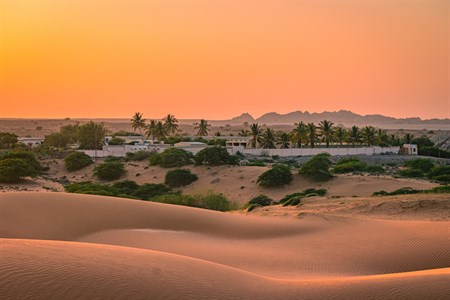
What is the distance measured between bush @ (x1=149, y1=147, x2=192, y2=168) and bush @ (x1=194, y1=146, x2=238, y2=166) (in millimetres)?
1802

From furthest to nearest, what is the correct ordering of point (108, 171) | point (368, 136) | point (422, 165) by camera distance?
point (368, 136), point (108, 171), point (422, 165)

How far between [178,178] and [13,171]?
640 inches

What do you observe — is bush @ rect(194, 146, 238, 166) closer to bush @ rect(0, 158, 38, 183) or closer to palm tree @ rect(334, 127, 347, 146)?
bush @ rect(0, 158, 38, 183)

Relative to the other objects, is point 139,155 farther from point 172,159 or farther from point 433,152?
point 433,152

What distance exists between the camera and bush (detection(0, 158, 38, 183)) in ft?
158

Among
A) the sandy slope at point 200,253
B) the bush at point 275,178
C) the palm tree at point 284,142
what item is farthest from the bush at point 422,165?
the sandy slope at point 200,253

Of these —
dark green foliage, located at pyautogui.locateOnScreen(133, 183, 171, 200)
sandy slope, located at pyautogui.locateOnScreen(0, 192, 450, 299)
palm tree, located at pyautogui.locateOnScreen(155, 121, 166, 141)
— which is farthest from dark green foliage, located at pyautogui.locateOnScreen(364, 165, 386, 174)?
palm tree, located at pyautogui.locateOnScreen(155, 121, 166, 141)

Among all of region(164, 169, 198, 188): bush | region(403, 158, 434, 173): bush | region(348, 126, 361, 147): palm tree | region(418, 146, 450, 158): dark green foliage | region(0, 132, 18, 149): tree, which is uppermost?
region(348, 126, 361, 147): palm tree

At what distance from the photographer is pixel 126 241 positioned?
18844mm

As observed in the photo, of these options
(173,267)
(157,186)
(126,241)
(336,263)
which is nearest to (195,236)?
(126,241)

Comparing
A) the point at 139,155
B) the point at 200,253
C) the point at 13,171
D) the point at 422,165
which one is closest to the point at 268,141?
the point at 139,155

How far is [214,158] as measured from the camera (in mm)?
61312

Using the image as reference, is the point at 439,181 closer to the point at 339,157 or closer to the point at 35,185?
the point at 339,157

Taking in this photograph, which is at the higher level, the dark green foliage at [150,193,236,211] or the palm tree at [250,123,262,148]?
the palm tree at [250,123,262,148]
